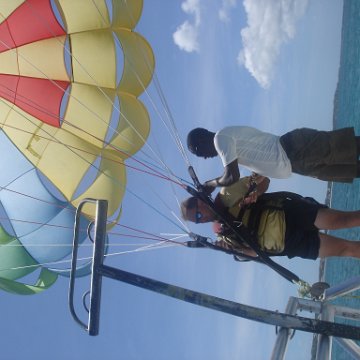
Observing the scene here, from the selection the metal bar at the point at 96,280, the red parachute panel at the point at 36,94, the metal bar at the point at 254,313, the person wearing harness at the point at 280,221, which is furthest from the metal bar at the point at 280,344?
the red parachute panel at the point at 36,94

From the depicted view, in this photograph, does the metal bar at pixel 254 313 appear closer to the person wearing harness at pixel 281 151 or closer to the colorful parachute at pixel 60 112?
the person wearing harness at pixel 281 151

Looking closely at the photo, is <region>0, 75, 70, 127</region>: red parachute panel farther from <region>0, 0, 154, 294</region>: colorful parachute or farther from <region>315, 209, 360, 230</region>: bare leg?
<region>315, 209, 360, 230</region>: bare leg

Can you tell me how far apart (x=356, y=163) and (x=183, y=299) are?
6.91 feet

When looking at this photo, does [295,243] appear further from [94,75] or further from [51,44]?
[51,44]

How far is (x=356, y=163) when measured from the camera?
3398 millimetres

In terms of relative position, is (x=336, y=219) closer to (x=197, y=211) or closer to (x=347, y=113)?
(x=197, y=211)

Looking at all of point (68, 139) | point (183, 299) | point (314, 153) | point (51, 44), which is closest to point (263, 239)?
point (314, 153)

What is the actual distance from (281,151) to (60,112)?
364 cm

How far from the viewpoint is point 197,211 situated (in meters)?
3.39

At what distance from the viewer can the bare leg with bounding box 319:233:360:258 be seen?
10.9ft

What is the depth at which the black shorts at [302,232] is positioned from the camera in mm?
3373

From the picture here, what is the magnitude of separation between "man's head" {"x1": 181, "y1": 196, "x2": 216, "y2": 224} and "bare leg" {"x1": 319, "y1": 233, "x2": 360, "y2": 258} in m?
0.84

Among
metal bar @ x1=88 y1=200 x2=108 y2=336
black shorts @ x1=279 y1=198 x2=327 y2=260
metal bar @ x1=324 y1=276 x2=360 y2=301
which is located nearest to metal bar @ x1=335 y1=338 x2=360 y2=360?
metal bar @ x1=324 y1=276 x2=360 y2=301

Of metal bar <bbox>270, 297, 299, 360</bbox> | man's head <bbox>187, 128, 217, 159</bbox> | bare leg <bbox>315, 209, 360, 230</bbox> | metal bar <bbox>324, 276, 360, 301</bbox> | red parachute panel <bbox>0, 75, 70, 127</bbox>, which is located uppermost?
red parachute panel <bbox>0, 75, 70, 127</bbox>
